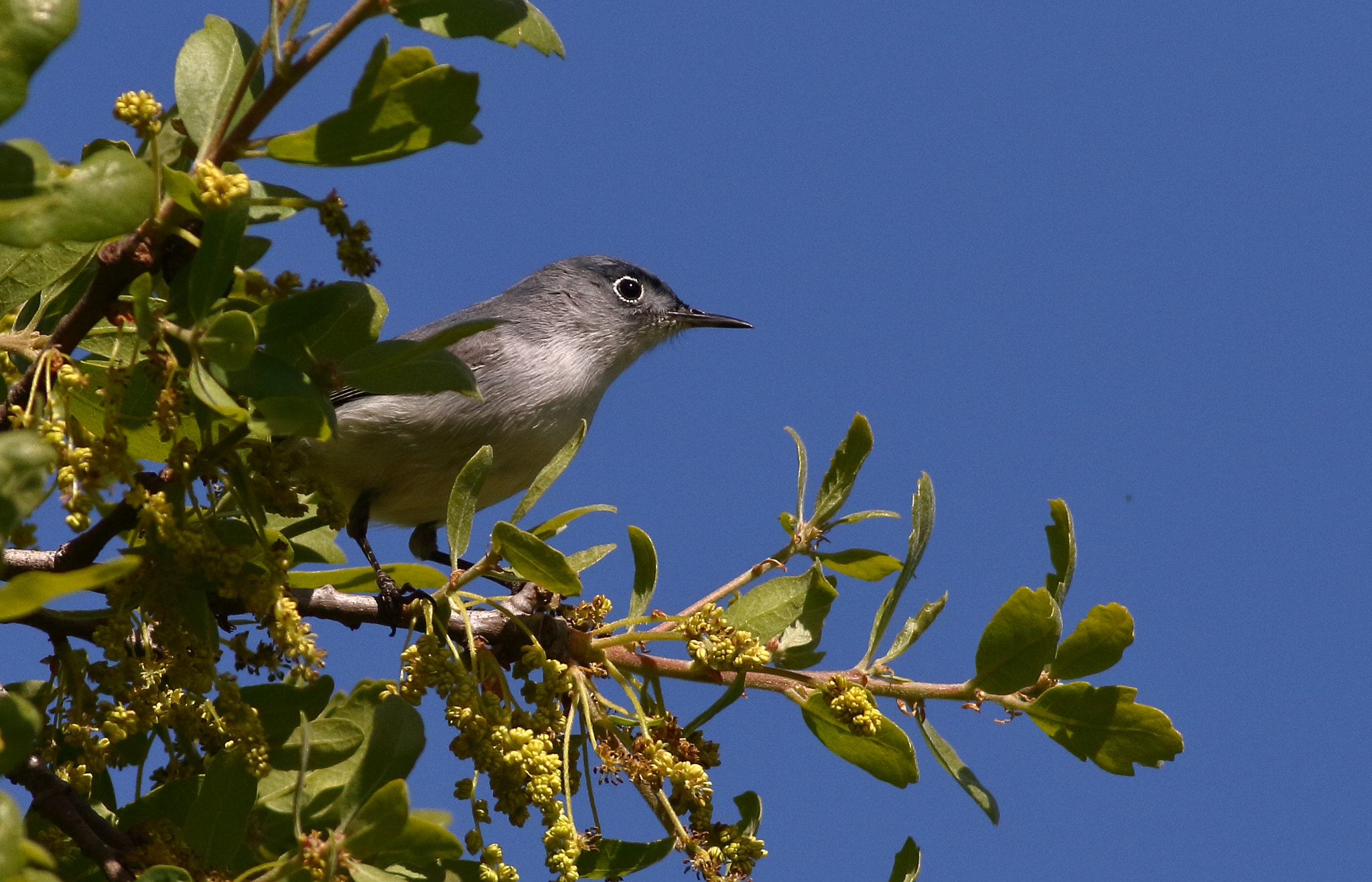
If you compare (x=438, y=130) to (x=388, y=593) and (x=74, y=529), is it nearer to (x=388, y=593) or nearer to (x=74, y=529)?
(x=74, y=529)

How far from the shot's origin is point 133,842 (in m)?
2.10

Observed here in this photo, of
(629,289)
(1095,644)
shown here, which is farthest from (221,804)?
(629,289)

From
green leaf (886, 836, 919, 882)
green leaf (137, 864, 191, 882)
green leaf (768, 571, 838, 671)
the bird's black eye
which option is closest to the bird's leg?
green leaf (137, 864, 191, 882)

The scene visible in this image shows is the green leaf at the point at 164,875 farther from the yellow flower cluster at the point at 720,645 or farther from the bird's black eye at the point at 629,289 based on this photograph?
the bird's black eye at the point at 629,289

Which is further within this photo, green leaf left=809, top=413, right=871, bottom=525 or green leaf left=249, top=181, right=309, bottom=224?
green leaf left=809, top=413, right=871, bottom=525

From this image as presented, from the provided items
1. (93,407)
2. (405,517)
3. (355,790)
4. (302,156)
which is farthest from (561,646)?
(405,517)

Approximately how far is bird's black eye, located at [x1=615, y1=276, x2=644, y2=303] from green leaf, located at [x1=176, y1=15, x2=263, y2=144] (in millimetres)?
4557

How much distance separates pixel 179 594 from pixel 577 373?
348cm

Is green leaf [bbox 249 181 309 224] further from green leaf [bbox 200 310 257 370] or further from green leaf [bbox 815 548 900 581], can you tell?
green leaf [bbox 815 548 900 581]

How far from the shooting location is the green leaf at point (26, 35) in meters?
1.53

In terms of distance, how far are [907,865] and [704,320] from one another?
4770 mm

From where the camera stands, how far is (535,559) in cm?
239

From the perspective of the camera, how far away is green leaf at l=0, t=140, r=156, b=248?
162cm

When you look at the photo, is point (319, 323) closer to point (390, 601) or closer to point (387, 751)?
point (387, 751)
